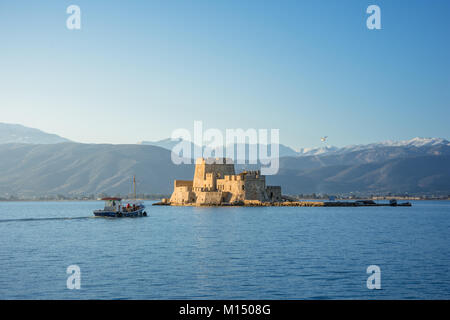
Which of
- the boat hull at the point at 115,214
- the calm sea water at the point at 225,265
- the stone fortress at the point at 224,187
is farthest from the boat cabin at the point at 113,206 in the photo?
the stone fortress at the point at 224,187

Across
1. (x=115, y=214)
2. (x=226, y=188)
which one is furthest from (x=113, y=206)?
(x=226, y=188)

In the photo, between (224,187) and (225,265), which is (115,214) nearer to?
(224,187)

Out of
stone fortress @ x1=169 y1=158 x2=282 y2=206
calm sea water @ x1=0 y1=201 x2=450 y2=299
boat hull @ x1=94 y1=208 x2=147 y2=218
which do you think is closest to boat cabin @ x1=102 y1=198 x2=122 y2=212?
boat hull @ x1=94 y1=208 x2=147 y2=218

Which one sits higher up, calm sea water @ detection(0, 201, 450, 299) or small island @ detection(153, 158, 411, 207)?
small island @ detection(153, 158, 411, 207)

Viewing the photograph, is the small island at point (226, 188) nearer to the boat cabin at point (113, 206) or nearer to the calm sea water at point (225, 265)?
the boat cabin at point (113, 206)

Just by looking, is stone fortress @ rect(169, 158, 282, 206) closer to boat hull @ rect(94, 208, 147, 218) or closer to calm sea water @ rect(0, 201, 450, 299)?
boat hull @ rect(94, 208, 147, 218)

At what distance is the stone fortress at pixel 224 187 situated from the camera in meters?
100

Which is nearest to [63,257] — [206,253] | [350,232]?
[206,253]

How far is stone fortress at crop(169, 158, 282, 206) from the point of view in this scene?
10050 centimetres

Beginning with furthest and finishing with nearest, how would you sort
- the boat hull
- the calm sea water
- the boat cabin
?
1. the boat cabin
2. the boat hull
3. the calm sea water

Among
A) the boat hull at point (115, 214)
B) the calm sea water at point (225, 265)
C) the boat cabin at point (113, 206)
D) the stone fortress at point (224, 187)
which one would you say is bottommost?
the calm sea water at point (225, 265)
